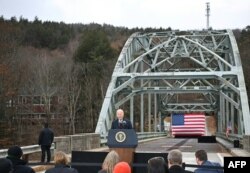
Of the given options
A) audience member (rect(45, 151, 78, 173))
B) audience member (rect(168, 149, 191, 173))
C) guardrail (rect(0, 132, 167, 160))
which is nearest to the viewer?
audience member (rect(168, 149, 191, 173))

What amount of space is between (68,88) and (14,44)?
16372 millimetres

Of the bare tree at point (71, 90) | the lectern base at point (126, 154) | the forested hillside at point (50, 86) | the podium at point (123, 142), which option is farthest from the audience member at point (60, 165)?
the bare tree at point (71, 90)

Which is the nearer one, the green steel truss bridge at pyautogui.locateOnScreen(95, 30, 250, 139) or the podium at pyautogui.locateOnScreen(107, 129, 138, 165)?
the podium at pyautogui.locateOnScreen(107, 129, 138, 165)

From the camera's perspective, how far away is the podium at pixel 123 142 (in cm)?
1193

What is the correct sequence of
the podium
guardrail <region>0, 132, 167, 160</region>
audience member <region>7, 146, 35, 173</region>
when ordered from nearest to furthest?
audience member <region>7, 146, 35, 173</region>
the podium
guardrail <region>0, 132, 167, 160</region>

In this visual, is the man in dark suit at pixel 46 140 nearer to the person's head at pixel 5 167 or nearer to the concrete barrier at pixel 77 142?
the concrete barrier at pixel 77 142

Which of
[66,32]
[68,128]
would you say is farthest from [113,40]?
[68,128]

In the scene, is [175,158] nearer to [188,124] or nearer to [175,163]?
[175,163]

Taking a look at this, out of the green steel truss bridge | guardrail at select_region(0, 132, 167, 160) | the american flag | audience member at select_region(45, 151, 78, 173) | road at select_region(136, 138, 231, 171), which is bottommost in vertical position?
road at select_region(136, 138, 231, 171)

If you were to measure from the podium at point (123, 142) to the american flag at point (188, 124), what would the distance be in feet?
156

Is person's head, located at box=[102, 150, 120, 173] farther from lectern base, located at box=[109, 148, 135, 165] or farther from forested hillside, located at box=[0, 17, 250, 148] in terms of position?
forested hillside, located at box=[0, 17, 250, 148]

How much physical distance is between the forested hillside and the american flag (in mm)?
11730

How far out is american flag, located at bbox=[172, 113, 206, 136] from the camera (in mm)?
60094

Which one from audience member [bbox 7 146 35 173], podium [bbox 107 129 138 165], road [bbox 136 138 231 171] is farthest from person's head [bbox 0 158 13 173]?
road [bbox 136 138 231 171]
